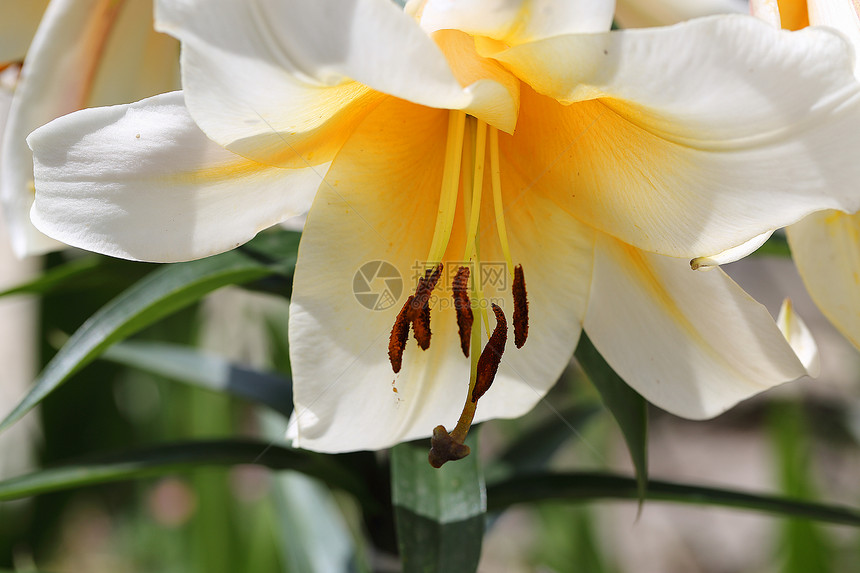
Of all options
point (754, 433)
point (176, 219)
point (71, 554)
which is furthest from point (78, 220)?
point (754, 433)

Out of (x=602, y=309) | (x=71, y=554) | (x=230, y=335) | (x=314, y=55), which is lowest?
(x=71, y=554)

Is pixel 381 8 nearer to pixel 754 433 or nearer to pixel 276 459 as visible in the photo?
pixel 276 459

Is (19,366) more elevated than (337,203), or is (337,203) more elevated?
(337,203)

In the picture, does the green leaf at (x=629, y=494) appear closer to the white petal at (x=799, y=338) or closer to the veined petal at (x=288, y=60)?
the white petal at (x=799, y=338)

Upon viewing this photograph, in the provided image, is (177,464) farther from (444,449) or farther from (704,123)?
(704,123)

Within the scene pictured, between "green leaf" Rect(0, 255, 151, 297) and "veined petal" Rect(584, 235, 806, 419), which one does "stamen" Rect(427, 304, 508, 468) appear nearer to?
"veined petal" Rect(584, 235, 806, 419)

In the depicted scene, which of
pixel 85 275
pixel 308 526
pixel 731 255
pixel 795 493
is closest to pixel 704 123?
pixel 731 255

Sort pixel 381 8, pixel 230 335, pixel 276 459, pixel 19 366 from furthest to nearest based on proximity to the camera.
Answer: pixel 19 366 → pixel 230 335 → pixel 276 459 → pixel 381 8

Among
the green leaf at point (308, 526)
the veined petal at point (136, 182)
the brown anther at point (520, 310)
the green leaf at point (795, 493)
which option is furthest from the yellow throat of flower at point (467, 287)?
the green leaf at point (795, 493)
